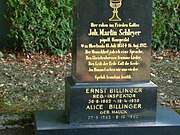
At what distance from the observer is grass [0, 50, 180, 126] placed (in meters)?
6.06

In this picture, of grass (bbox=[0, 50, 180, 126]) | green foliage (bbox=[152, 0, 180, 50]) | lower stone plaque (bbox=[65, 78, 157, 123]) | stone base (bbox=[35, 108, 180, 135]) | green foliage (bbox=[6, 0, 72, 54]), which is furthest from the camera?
green foliage (bbox=[152, 0, 180, 50])

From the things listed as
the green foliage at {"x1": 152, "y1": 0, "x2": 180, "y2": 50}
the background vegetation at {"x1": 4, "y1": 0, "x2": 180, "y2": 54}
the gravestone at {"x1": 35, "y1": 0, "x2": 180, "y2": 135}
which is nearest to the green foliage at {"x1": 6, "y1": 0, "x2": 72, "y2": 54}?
the background vegetation at {"x1": 4, "y1": 0, "x2": 180, "y2": 54}

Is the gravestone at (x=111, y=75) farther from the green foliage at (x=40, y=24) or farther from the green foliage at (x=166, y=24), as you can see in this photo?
the green foliage at (x=166, y=24)

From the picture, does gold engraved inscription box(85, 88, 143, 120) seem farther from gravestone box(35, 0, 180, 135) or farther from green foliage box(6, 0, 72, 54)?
green foliage box(6, 0, 72, 54)

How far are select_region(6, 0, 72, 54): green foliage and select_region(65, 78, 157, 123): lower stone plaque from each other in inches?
152

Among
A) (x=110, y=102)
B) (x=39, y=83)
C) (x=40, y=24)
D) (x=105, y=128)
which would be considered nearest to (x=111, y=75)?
(x=110, y=102)

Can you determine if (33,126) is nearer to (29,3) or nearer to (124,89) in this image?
(124,89)

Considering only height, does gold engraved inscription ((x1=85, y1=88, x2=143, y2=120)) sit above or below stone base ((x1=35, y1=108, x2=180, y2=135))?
above

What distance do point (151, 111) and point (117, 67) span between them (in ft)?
1.78

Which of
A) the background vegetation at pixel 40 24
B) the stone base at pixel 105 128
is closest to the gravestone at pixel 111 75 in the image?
the stone base at pixel 105 128

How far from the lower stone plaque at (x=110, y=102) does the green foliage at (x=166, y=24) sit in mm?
4635

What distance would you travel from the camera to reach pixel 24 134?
5277 mm

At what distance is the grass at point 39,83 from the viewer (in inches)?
239

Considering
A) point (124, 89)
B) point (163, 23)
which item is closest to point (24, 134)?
point (124, 89)
